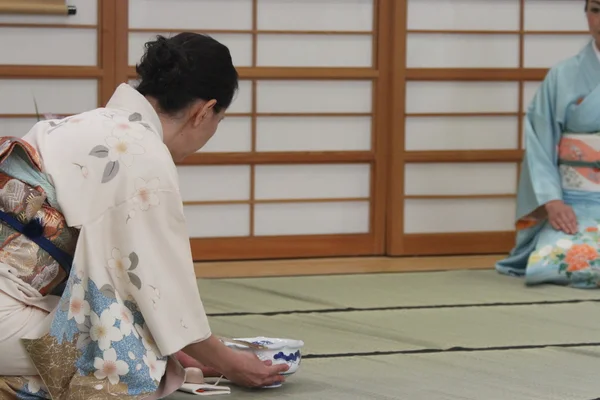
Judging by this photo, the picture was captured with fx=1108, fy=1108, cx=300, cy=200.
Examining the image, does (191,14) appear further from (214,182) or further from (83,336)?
(83,336)

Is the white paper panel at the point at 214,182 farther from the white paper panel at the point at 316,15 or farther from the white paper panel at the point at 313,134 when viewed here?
the white paper panel at the point at 316,15

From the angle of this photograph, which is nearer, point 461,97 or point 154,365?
point 154,365

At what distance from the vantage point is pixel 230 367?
2730 mm

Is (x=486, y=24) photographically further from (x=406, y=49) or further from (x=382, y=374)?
(x=382, y=374)

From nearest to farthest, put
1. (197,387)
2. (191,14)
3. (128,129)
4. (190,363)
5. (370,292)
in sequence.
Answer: (128,129)
(197,387)
(190,363)
(370,292)
(191,14)

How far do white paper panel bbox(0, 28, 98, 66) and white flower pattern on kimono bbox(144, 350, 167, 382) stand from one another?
9.02 ft

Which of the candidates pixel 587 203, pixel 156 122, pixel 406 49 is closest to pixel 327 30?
pixel 406 49

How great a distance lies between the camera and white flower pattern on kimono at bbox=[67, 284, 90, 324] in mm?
2557

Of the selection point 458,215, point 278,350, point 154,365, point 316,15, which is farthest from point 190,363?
point 458,215

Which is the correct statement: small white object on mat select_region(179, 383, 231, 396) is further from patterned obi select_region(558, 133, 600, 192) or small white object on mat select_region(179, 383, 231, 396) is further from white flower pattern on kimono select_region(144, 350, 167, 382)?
patterned obi select_region(558, 133, 600, 192)

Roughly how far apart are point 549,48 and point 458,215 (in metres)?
1.00

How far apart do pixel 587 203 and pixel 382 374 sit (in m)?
2.20

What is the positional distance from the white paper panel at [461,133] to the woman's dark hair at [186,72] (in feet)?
9.75

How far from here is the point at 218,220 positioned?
541cm
